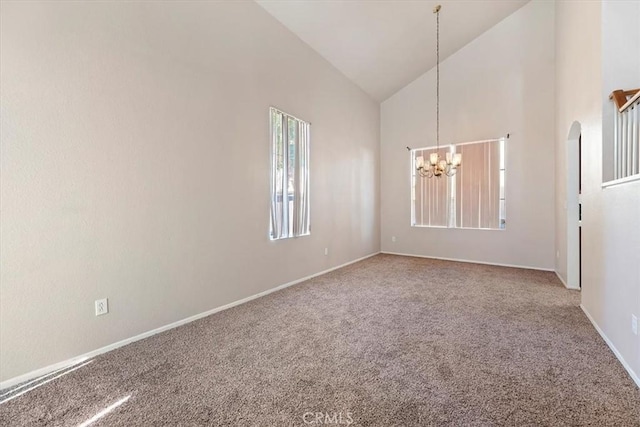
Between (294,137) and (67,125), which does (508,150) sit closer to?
(294,137)

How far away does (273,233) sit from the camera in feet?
13.8

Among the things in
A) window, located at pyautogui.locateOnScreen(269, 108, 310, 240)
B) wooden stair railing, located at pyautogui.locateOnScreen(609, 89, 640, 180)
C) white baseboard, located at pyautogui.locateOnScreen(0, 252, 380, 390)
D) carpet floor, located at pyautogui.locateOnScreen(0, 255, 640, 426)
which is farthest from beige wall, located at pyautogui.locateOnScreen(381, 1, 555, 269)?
white baseboard, located at pyautogui.locateOnScreen(0, 252, 380, 390)

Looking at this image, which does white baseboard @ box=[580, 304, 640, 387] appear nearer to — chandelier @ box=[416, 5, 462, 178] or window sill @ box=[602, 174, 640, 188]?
window sill @ box=[602, 174, 640, 188]

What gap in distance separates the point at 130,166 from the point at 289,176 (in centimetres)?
218

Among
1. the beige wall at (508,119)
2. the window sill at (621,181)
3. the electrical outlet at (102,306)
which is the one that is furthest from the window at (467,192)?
the electrical outlet at (102,306)

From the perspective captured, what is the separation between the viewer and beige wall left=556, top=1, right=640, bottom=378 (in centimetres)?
213

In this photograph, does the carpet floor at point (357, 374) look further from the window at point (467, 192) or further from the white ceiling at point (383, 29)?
the white ceiling at point (383, 29)

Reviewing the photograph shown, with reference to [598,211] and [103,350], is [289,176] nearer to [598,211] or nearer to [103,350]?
[103,350]

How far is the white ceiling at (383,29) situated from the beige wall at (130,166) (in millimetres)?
443

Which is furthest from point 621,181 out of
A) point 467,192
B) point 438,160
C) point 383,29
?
point 467,192

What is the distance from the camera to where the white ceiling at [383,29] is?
420 centimetres

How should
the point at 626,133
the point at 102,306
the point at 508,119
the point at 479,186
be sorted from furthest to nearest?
the point at 479,186 < the point at 508,119 < the point at 102,306 < the point at 626,133

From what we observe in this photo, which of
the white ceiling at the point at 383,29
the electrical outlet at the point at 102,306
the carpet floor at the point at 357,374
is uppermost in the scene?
the white ceiling at the point at 383,29

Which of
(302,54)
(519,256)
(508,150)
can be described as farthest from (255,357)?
(508,150)
